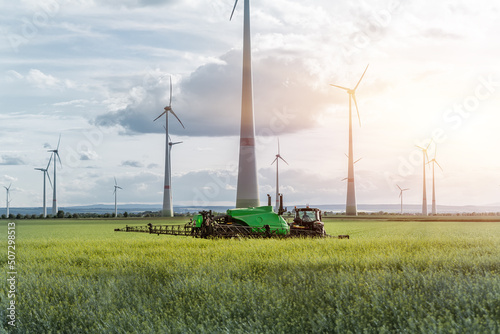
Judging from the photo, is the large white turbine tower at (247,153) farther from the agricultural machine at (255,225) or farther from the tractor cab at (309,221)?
the agricultural machine at (255,225)

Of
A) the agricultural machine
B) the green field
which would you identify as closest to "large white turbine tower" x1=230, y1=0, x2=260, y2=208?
the agricultural machine

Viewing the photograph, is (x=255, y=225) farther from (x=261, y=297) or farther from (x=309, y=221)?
(x=261, y=297)

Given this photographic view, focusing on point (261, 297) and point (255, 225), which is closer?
point (261, 297)

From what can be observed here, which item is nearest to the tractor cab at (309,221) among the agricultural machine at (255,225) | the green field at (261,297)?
the agricultural machine at (255,225)

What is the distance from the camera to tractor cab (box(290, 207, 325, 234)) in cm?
3497

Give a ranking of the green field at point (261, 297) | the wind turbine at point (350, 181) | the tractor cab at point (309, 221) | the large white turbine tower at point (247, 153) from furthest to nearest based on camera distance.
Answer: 1. the wind turbine at point (350, 181)
2. the large white turbine tower at point (247, 153)
3. the tractor cab at point (309, 221)
4. the green field at point (261, 297)

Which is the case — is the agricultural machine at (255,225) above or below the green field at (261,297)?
above

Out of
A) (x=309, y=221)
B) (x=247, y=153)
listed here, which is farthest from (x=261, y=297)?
(x=247, y=153)

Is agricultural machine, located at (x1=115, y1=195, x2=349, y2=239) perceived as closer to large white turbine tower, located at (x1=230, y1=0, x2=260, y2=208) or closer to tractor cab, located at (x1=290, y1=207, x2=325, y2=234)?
tractor cab, located at (x1=290, y1=207, x2=325, y2=234)

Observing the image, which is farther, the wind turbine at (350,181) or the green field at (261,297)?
the wind turbine at (350,181)

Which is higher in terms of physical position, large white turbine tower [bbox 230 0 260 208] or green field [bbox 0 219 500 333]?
large white turbine tower [bbox 230 0 260 208]

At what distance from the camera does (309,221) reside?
3559 cm

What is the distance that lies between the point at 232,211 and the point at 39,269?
15410mm

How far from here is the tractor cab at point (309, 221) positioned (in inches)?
1377
